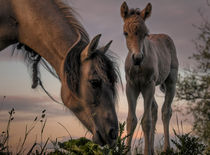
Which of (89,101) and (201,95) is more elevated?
(201,95)

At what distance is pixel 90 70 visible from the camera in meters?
3.64

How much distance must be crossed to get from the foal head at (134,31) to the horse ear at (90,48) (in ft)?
5.67

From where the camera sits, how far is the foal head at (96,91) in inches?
136

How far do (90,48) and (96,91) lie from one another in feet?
1.84

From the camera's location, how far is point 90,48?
3596mm

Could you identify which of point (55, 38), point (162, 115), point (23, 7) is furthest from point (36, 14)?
point (162, 115)

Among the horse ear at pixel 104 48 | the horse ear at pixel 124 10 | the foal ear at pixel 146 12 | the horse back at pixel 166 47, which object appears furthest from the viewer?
the horse back at pixel 166 47

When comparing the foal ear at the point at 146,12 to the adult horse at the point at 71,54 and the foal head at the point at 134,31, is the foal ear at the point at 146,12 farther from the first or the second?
the adult horse at the point at 71,54

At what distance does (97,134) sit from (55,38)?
4.89 ft

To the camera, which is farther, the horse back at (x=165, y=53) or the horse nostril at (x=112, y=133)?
the horse back at (x=165, y=53)

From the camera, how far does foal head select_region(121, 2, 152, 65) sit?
17.4ft

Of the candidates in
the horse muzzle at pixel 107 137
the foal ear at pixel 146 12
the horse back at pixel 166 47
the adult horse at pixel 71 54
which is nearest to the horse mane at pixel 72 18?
the adult horse at pixel 71 54

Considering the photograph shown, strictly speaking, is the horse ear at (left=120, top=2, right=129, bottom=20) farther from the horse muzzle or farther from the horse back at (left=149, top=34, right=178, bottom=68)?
the horse muzzle

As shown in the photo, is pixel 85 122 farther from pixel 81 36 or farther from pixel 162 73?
pixel 162 73
